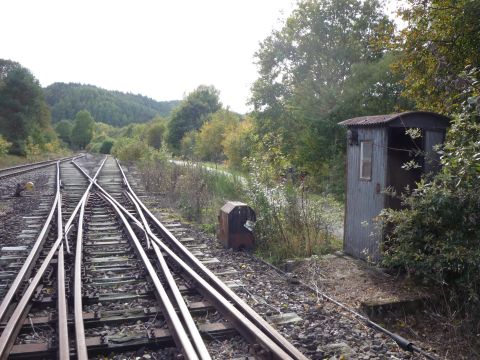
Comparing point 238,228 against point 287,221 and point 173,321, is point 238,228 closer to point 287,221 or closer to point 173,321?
point 287,221

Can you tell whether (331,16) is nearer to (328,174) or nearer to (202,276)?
(328,174)

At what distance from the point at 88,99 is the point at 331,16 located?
6526 inches

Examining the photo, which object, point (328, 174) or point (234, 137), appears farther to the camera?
point (234, 137)

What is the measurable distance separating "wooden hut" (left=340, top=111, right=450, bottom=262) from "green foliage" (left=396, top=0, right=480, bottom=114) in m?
1.79

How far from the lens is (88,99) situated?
6855 inches

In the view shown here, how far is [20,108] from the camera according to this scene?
4984 centimetres

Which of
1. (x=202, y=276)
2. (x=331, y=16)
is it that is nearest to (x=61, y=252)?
(x=202, y=276)

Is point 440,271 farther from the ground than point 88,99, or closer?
closer

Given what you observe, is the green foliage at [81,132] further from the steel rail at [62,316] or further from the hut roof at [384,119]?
the hut roof at [384,119]

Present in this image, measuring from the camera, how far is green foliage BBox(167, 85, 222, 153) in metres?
59.9

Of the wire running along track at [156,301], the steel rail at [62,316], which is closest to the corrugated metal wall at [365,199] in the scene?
the wire running along track at [156,301]

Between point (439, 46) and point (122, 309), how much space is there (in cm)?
821

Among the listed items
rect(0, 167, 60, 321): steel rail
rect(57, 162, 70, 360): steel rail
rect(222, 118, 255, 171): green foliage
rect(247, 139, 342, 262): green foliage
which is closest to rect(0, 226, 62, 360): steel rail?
rect(0, 167, 60, 321): steel rail

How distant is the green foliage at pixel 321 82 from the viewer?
58.6 feet
